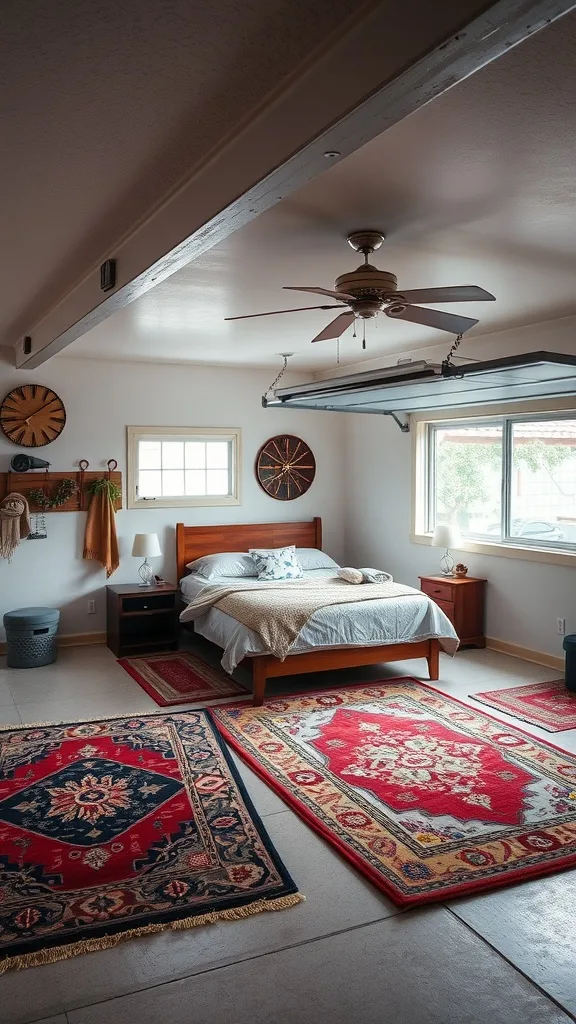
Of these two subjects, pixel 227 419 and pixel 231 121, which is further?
pixel 227 419

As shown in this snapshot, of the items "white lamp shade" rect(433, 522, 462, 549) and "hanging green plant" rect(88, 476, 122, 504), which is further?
"hanging green plant" rect(88, 476, 122, 504)

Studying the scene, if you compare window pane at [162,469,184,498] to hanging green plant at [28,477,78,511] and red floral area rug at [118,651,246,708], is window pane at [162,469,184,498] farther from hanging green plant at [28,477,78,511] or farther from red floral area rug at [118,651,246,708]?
red floral area rug at [118,651,246,708]

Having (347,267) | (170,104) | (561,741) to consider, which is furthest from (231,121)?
(561,741)

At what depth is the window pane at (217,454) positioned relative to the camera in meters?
7.52

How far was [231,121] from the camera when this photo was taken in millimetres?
2244

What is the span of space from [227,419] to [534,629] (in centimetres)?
342

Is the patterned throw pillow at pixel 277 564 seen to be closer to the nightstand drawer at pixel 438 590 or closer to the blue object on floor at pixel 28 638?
the nightstand drawer at pixel 438 590

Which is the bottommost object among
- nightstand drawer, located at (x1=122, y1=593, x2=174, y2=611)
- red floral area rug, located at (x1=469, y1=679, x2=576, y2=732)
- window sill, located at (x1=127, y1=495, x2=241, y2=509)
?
red floral area rug, located at (x1=469, y1=679, x2=576, y2=732)

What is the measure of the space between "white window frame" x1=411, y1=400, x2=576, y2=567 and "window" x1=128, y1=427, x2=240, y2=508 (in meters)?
1.75

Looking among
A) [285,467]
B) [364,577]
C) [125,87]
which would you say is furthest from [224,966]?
[285,467]

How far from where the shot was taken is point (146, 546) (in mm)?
6707

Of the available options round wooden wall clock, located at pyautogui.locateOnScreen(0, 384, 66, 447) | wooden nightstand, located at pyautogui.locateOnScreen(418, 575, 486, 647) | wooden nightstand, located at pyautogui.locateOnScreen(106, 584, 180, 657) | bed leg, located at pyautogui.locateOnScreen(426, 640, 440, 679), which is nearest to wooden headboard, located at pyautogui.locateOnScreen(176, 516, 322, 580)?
wooden nightstand, located at pyautogui.locateOnScreen(106, 584, 180, 657)

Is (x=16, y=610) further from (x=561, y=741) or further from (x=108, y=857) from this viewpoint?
(x=561, y=741)

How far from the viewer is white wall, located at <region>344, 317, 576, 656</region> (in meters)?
5.72
